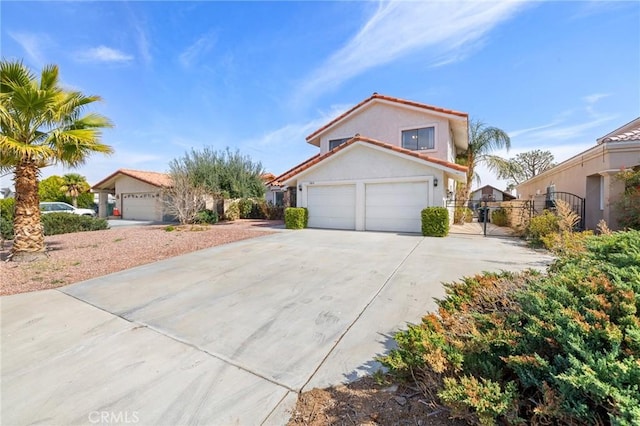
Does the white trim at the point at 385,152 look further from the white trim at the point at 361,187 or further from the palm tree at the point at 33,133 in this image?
the palm tree at the point at 33,133

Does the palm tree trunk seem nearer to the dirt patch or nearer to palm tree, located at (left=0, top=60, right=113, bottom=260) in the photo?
palm tree, located at (left=0, top=60, right=113, bottom=260)

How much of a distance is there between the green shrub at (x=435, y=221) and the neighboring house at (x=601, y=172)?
5.49 metres

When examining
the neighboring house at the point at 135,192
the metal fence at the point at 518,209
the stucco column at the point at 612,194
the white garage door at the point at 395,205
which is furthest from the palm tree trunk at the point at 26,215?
the stucco column at the point at 612,194

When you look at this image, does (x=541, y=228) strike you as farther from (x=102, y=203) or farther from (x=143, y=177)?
(x=102, y=203)

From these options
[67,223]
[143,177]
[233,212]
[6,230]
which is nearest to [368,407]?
[6,230]

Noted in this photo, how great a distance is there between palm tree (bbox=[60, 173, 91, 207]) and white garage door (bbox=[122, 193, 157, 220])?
7.82 meters

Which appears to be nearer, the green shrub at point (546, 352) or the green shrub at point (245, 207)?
the green shrub at point (546, 352)

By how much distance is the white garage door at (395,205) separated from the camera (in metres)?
12.9

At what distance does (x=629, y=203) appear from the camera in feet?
29.2

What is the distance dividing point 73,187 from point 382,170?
3557cm

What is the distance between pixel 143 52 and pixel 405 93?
14211 millimetres

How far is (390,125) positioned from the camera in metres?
16.7

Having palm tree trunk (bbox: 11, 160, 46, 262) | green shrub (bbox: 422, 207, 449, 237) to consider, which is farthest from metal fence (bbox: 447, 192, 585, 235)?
palm tree trunk (bbox: 11, 160, 46, 262)

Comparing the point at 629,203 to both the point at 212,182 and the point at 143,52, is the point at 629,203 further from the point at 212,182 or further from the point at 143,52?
the point at 212,182
